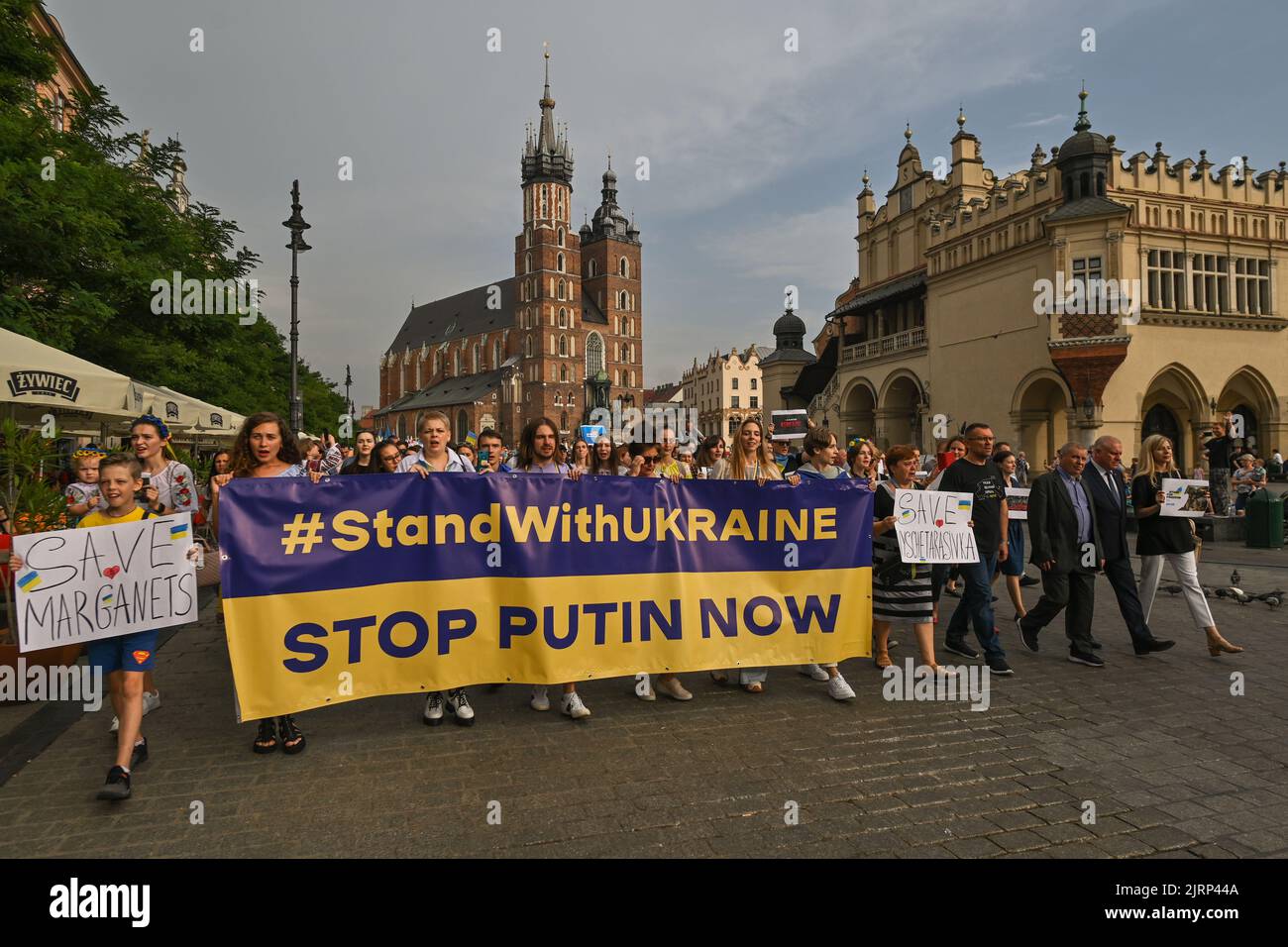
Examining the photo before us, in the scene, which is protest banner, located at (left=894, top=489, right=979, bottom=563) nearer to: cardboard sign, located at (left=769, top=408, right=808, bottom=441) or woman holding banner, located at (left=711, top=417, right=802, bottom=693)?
woman holding banner, located at (left=711, top=417, right=802, bottom=693)

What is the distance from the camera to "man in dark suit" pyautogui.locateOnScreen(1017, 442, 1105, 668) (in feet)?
22.8

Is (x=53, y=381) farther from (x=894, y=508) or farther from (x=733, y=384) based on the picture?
(x=733, y=384)

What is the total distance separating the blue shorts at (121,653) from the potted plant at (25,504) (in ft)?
5.92

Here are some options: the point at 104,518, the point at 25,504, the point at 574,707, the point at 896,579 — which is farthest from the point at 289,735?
the point at 896,579

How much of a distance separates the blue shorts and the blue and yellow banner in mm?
450

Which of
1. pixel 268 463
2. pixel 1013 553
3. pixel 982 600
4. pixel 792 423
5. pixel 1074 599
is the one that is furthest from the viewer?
pixel 792 423

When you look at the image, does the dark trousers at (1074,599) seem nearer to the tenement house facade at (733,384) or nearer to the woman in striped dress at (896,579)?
the woman in striped dress at (896,579)

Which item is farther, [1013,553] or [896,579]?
[1013,553]

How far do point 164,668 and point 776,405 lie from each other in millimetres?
42505

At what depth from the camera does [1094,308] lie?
80.1 ft

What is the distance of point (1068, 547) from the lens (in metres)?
7.00

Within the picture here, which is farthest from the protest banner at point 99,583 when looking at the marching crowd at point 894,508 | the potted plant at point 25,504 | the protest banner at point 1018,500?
the protest banner at point 1018,500

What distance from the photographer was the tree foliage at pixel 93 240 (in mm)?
11258

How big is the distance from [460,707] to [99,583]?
2262mm
